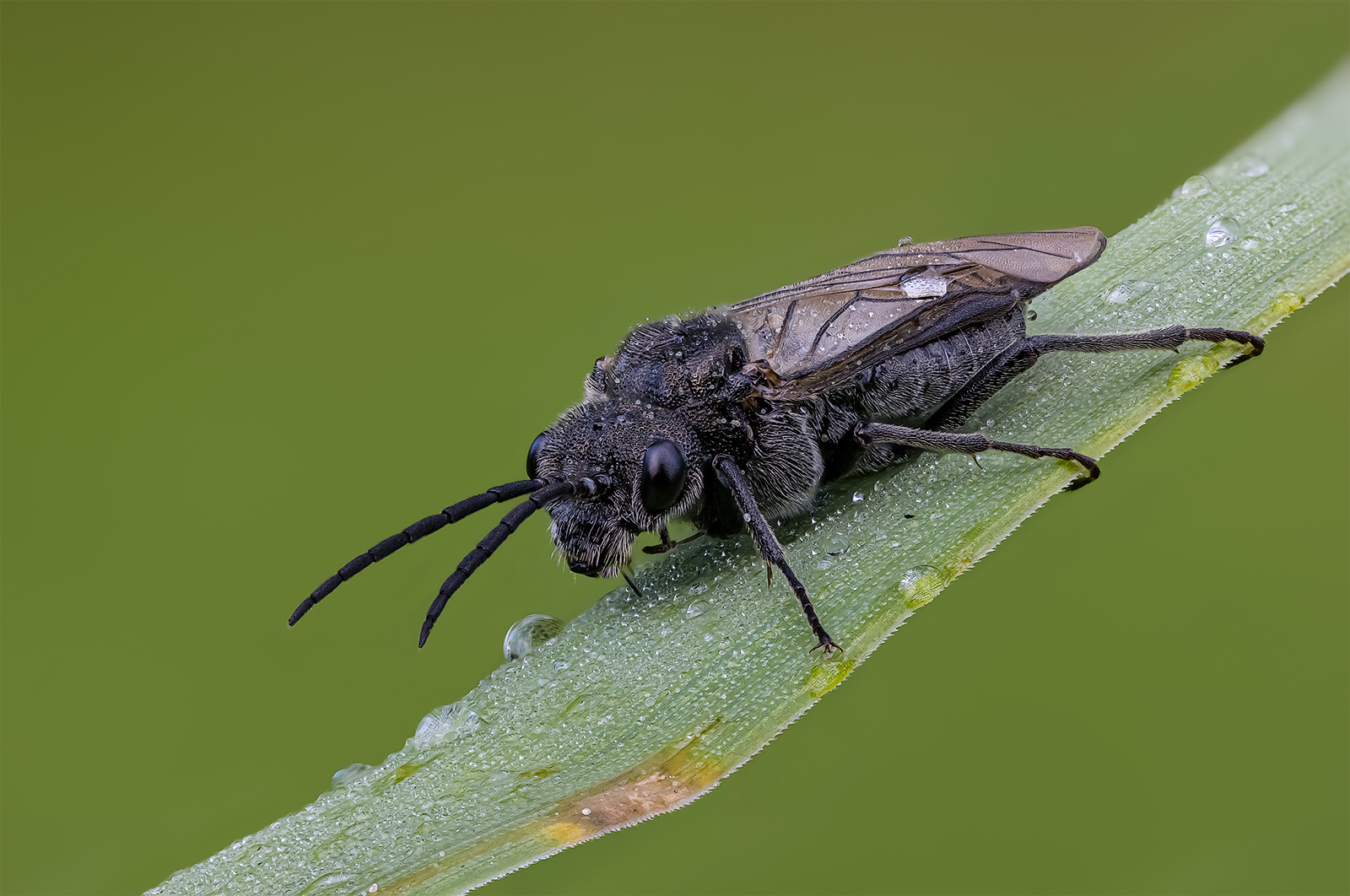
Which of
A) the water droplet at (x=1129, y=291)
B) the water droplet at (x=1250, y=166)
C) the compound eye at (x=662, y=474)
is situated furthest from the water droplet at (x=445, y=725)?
the water droplet at (x=1250, y=166)

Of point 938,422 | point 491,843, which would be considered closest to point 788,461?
point 938,422

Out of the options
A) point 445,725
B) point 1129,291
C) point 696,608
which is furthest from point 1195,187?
point 445,725

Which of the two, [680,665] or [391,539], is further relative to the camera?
[391,539]

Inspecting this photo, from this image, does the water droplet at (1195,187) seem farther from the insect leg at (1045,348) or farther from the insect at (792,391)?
the insect leg at (1045,348)

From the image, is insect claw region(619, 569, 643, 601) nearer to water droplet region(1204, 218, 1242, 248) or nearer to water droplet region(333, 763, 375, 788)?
water droplet region(333, 763, 375, 788)

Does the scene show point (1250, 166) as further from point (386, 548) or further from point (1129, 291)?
point (386, 548)

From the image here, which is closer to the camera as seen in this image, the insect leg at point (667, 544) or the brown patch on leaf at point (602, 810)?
the brown patch on leaf at point (602, 810)

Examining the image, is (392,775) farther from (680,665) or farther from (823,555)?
(823,555)

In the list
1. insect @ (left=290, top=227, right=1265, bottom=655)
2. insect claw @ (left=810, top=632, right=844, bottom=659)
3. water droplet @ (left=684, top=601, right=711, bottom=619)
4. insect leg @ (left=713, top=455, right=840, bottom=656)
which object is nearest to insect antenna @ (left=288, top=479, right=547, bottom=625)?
insect @ (left=290, top=227, right=1265, bottom=655)
